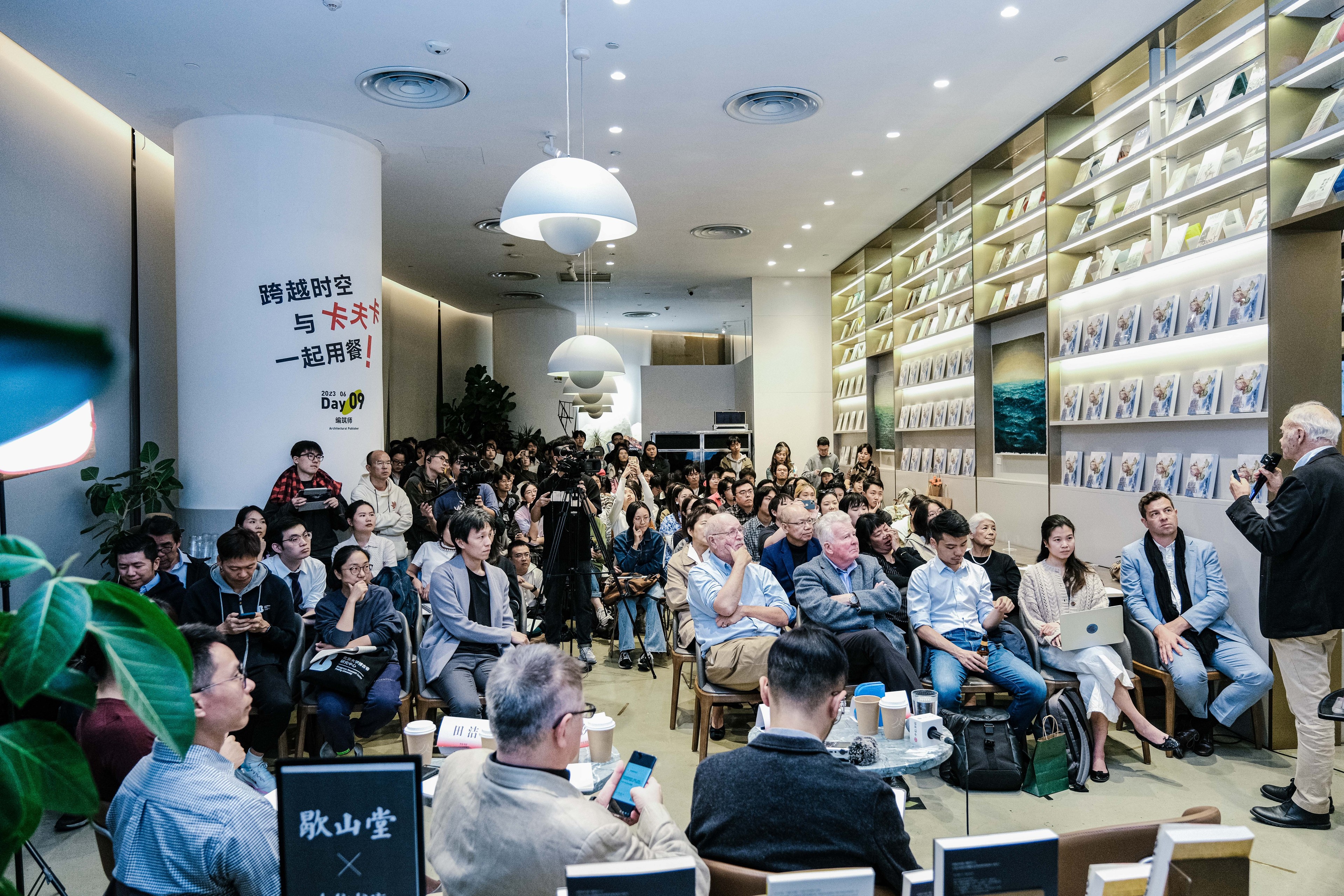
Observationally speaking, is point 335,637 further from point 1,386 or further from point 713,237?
point 713,237

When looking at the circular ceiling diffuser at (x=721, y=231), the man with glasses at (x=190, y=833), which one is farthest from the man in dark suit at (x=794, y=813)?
the circular ceiling diffuser at (x=721, y=231)

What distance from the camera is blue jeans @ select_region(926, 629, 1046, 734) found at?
3959 millimetres

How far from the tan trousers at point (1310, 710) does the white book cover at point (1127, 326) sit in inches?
100

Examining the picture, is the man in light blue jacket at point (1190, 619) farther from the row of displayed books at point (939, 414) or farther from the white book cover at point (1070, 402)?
the row of displayed books at point (939, 414)

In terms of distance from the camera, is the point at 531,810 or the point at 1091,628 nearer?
the point at 531,810

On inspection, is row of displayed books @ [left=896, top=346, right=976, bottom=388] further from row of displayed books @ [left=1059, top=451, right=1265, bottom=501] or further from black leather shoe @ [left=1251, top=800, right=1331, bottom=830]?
black leather shoe @ [left=1251, top=800, right=1331, bottom=830]

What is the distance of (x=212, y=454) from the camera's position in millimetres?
5965

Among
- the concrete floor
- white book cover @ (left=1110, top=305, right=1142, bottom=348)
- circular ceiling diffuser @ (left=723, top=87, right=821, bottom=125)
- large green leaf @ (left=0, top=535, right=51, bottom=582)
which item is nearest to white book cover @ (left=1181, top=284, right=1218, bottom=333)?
white book cover @ (left=1110, top=305, right=1142, bottom=348)

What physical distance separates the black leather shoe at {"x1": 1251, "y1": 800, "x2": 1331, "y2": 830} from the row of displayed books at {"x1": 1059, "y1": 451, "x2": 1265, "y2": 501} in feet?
4.81

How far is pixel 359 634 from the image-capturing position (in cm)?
404

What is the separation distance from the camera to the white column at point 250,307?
5.91 m

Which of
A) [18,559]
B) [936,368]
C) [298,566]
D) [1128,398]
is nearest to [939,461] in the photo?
[936,368]

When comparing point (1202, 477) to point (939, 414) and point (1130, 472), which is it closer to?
point (1130, 472)

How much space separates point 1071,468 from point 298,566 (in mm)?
5462
